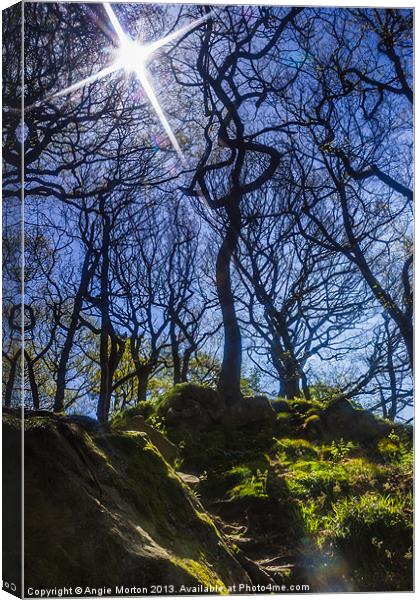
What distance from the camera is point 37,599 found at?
14.3ft

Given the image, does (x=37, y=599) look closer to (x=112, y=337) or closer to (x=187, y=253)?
(x=112, y=337)

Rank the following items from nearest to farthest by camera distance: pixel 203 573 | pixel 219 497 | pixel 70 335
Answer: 1. pixel 203 573
2. pixel 70 335
3. pixel 219 497

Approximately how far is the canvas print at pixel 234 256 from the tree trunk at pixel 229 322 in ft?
0.06

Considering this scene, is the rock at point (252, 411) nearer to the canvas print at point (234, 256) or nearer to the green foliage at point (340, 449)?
the canvas print at point (234, 256)

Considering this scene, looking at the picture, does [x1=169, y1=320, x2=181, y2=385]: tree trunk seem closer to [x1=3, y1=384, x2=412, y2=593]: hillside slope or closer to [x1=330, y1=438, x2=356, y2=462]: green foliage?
[x1=3, y1=384, x2=412, y2=593]: hillside slope

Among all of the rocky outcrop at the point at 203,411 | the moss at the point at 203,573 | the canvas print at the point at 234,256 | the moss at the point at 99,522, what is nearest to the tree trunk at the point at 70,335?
the canvas print at the point at 234,256

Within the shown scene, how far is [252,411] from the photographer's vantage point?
5.68 metres

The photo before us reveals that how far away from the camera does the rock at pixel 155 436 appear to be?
5512 millimetres

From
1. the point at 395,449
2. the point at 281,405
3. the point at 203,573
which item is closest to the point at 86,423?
the point at 203,573

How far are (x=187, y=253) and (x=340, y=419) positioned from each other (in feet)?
6.40

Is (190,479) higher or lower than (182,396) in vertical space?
lower

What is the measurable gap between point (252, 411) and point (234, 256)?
1.33 metres

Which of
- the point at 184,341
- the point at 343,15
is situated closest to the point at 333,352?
the point at 184,341

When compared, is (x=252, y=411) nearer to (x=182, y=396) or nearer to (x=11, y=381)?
(x=182, y=396)
